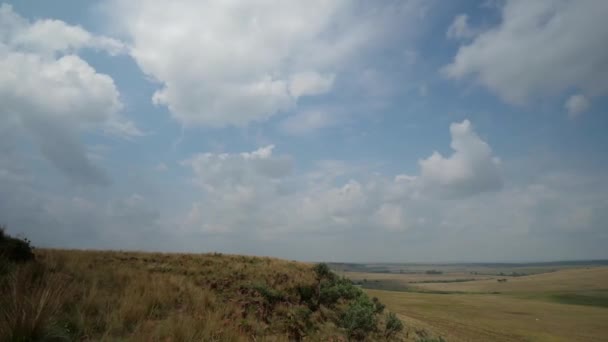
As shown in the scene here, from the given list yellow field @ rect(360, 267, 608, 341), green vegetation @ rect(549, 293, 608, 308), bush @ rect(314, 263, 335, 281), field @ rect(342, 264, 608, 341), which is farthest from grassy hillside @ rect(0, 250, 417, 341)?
green vegetation @ rect(549, 293, 608, 308)

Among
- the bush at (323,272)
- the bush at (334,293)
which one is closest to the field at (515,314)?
the bush at (334,293)

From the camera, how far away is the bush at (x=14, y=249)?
10.6 meters

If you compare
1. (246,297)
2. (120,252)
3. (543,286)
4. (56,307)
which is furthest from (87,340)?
(543,286)

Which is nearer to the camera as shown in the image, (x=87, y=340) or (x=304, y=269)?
(x=87, y=340)

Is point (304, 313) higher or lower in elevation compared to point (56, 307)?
lower

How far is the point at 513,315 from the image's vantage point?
6278cm

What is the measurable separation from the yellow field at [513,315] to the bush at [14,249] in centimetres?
2520

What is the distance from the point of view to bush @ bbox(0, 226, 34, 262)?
1055cm

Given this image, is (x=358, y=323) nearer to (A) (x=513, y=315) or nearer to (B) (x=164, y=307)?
(B) (x=164, y=307)

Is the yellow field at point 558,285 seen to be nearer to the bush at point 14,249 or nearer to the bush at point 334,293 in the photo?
the bush at point 334,293

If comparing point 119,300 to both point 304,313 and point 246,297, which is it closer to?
point 246,297

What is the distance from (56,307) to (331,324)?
13.3m

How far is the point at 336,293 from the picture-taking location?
21141 mm

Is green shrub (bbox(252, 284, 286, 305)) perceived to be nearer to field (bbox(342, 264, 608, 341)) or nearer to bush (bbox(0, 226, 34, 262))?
bush (bbox(0, 226, 34, 262))
